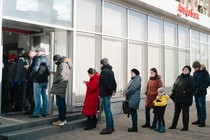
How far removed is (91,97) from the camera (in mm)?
7977

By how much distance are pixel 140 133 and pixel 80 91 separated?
9.42ft

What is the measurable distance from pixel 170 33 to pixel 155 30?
165 centimetres

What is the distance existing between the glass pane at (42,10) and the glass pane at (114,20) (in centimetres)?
195

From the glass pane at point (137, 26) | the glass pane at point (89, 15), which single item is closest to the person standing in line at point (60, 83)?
Answer: the glass pane at point (89, 15)

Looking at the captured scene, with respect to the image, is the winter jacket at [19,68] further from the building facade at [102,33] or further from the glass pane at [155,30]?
the glass pane at [155,30]

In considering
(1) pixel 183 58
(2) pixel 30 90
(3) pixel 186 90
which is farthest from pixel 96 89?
Result: (1) pixel 183 58

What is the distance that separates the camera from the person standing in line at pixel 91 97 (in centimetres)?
789

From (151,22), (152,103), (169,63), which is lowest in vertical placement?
(152,103)

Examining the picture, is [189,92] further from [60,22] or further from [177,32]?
[177,32]

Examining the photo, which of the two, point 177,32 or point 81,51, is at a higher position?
point 177,32

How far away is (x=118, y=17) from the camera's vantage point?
11.7 m

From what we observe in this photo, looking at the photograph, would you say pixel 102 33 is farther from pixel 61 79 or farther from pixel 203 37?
pixel 203 37

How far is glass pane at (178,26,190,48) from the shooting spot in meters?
16.3

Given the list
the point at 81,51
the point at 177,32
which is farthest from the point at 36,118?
the point at 177,32
